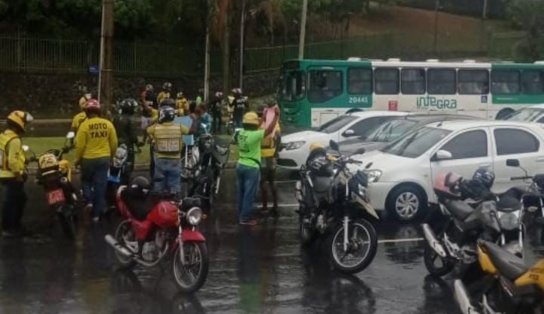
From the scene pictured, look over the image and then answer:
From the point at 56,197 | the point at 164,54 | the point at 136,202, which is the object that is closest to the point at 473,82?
the point at 164,54

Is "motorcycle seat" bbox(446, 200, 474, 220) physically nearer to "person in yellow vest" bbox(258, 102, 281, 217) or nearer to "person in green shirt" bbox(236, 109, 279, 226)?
"person in green shirt" bbox(236, 109, 279, 226)

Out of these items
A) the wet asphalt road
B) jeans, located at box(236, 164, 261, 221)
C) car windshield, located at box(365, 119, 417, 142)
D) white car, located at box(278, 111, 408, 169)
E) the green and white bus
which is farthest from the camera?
the green and white bus

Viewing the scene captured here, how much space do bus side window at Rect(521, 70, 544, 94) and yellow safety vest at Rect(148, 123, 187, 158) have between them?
852 inches

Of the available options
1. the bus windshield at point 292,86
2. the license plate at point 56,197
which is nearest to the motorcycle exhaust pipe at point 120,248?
the license plate at point 56,197

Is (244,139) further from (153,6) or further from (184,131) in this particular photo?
(153,6)

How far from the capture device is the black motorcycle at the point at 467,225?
848 centimetres

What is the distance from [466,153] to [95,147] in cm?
561

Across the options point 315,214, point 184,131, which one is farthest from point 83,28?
point 315,214

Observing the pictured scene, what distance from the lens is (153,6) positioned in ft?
144

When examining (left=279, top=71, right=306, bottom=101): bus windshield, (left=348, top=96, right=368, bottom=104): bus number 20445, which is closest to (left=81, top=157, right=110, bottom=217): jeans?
(left=279, top=71, right=306, bottom=101): bus windshield

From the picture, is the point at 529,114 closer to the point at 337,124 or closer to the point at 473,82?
the point at 337,124

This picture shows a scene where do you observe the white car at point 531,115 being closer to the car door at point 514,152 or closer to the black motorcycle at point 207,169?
the car door at point 514,152

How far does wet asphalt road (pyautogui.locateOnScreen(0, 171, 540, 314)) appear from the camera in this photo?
8.65 meters

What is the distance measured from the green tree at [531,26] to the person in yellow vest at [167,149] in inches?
1575
